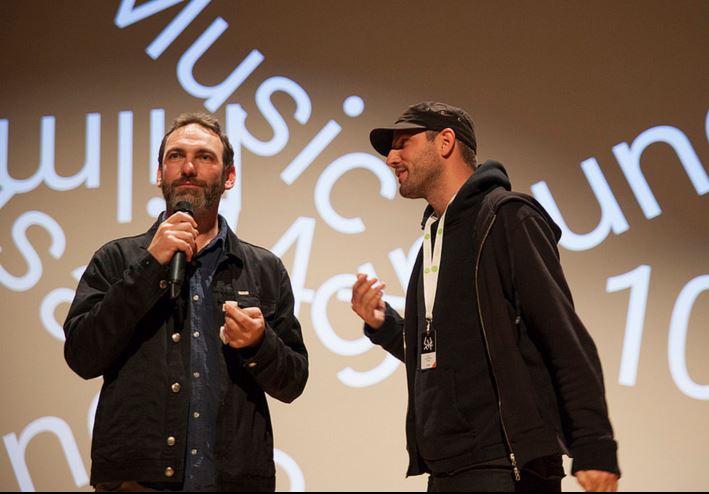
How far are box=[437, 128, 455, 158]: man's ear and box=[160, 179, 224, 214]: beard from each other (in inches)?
25.1

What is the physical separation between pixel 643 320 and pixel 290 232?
1.51 m

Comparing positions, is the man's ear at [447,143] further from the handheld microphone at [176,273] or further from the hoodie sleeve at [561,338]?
the handheld microphone at [176,273]

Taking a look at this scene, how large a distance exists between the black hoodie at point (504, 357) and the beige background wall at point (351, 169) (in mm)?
1404

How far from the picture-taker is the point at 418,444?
6.83 ft

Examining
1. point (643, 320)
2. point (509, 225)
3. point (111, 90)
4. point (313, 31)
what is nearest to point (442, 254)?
point (509, 225)

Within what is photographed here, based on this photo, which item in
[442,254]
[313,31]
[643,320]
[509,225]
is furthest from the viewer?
[313,31]

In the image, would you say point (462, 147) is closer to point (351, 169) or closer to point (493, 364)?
point (493, 364)

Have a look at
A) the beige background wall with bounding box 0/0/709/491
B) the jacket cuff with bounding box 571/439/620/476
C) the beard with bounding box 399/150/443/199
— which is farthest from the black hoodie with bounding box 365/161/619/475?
the beige background wall with bounding box 0/0/709/491

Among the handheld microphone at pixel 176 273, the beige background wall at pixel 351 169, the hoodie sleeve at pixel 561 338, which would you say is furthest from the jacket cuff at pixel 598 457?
the beige background wall at pixel 351 169

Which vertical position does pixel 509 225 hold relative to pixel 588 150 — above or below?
below

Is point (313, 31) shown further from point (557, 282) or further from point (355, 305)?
point (557, 282)

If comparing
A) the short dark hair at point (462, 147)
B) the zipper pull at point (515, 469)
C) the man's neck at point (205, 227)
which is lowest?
the zipper pull at point (515, 469)

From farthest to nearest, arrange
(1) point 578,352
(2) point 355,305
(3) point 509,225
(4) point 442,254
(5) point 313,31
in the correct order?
(5) point 313,31, (2) point 355,305, (4) point 442,254, (3) point 509,225, (1) point 578,352

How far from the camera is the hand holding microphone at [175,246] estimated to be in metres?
2.01
